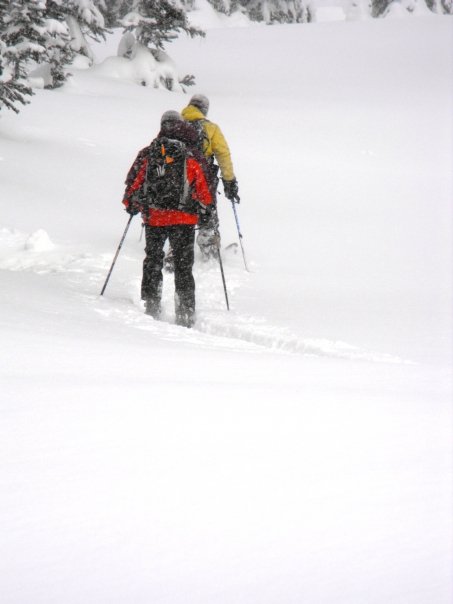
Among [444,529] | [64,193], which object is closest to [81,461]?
[444,529]

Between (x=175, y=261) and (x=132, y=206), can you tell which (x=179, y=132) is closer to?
(x=132, y=206)

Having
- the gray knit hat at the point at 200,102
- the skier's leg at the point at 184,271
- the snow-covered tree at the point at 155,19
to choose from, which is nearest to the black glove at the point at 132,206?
the skier's leg at the point at 184,271

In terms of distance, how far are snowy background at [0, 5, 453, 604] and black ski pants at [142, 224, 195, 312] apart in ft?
0.96

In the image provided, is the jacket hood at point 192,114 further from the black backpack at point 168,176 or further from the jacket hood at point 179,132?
the black backpack at point 168,176

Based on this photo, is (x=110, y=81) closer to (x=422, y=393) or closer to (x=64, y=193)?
(x=64, y=193)

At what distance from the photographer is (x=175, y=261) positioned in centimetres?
712

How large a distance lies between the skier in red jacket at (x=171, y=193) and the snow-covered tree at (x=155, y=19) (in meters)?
12.2

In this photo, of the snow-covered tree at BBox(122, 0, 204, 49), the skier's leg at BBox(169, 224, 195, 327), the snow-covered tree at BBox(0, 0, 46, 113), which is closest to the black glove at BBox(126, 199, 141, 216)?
the skier's leg at BBox(169, 224, 195, 327)

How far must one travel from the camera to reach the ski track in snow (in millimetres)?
6266

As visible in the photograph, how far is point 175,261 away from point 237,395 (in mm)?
3912

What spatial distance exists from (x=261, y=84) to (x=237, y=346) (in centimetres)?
1762

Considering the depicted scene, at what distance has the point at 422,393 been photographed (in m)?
4.04

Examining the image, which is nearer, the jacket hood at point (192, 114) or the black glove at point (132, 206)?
the black glove at point (132, 206)

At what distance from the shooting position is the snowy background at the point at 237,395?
1.86 m
